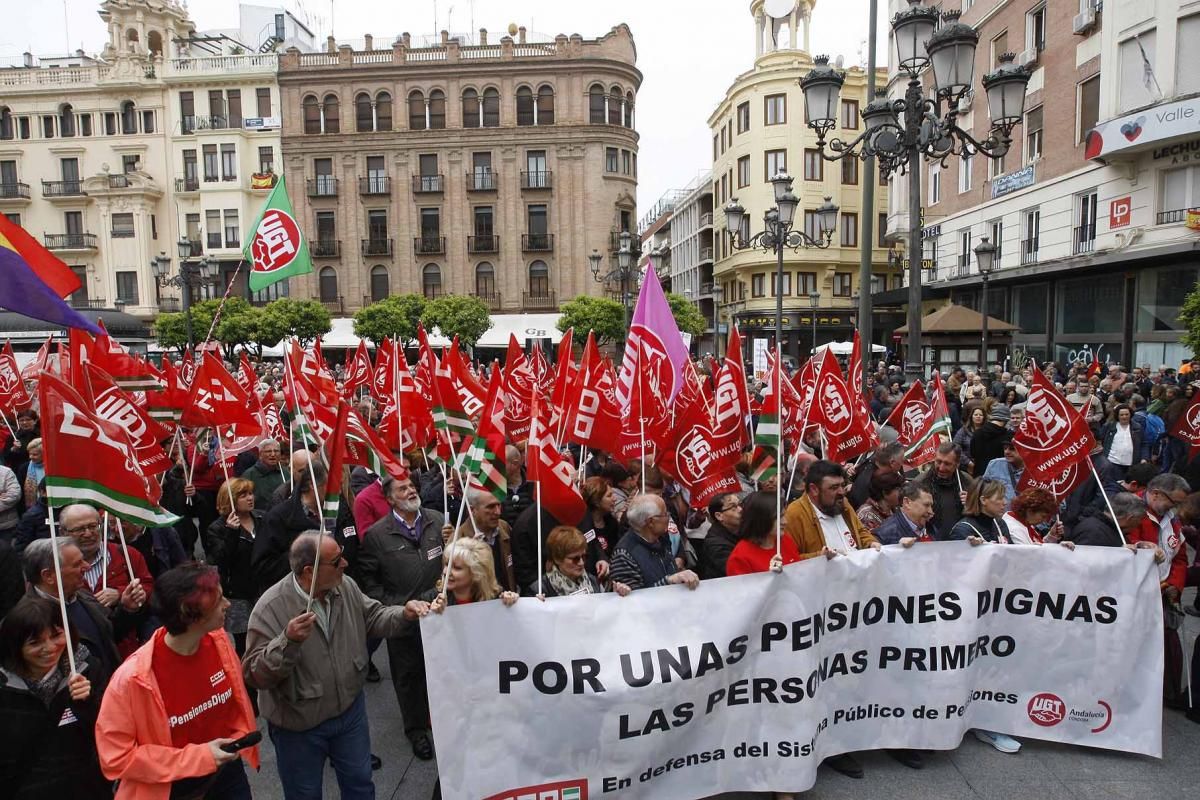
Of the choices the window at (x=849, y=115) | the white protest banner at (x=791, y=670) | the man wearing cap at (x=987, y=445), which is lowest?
the white protest banner at (x=791, y=670)

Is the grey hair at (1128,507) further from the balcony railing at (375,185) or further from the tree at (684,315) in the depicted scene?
the balcony railing at (375,185)

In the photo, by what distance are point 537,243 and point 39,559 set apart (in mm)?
42273

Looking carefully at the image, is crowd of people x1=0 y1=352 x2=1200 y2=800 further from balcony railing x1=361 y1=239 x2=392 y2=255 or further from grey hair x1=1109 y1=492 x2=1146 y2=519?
balcony railing x1=361 y1=239 x2=392 y2=255

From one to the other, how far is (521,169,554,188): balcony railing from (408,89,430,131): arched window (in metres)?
6.39

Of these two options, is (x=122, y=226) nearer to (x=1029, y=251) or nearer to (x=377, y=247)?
(x=377, y=247)

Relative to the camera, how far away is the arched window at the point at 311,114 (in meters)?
44.7

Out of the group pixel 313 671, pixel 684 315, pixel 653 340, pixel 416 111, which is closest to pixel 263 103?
pixel 416 111

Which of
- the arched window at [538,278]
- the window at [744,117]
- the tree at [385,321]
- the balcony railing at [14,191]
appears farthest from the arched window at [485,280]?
the balcony railing at [14,191]

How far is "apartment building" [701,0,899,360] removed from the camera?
4266 cm

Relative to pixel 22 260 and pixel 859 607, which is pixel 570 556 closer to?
pixel 859 607

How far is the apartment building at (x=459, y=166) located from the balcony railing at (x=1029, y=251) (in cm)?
2375

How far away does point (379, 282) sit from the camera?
4534cm

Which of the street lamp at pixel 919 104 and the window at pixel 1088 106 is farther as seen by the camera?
the window at pixel 1088 106

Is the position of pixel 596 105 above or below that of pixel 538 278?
above
